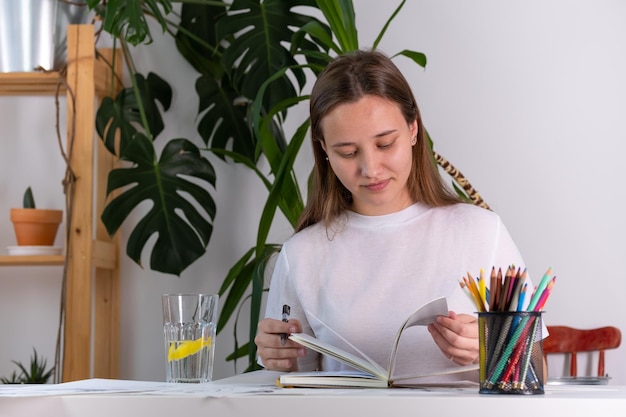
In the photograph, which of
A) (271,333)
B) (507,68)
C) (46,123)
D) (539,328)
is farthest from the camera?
(46,123)

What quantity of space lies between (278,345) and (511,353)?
0.51m

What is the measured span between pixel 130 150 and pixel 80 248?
0.33 m

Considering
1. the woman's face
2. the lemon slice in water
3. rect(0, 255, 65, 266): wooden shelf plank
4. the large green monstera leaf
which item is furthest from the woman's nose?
rect(0, 255, 65, 266): wooden shelf plank

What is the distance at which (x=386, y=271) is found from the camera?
1694mm

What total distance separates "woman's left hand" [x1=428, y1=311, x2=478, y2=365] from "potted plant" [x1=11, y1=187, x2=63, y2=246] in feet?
5.66

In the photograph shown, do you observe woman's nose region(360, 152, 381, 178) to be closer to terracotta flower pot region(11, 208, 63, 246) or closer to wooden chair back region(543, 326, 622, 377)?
wooden chair back region(543, 326, 622, 377)

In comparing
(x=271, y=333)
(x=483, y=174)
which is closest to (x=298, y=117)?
(x=483, y=174)

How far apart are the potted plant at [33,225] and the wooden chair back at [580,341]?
153 centimetres

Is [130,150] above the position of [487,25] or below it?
below

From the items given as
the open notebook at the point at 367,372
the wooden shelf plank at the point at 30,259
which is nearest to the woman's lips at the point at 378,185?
the open notebook at the point at 367,372

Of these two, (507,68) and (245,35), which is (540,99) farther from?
(245,35)

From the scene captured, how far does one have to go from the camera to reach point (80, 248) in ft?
8.75

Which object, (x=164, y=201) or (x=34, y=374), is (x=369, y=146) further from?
(x=34, y=374)

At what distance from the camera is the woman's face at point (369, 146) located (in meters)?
1.60
